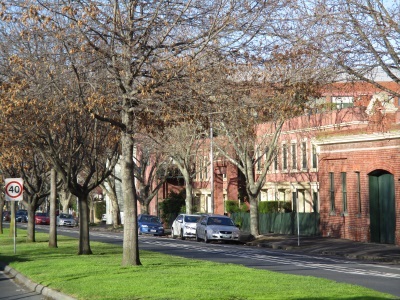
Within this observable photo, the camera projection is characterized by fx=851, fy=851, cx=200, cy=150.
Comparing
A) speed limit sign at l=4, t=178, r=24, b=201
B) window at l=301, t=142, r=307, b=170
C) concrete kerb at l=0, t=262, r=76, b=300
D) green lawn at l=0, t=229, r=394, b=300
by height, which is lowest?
concrete kerb at l=0, t=262, r=76, b=300

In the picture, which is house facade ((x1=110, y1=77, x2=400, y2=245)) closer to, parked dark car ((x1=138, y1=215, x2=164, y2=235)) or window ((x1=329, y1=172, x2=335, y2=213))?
window ((x1=329, y1=172, x2=335, y2=213))

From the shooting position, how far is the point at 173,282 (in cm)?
1762

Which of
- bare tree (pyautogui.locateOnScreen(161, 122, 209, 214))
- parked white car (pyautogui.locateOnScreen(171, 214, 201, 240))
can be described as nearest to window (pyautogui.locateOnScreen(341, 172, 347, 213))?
parked white car (pyautogui.locateOnScreen(171, 214, 201, 240))

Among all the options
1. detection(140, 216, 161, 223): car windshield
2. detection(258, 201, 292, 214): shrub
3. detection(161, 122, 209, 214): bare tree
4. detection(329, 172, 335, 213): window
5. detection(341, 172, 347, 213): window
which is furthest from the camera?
detection(140, 216, 161, 223): car windshield

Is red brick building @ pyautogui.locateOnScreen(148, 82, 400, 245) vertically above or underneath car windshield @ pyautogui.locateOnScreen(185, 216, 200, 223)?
above

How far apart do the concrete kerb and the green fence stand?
25.8 m

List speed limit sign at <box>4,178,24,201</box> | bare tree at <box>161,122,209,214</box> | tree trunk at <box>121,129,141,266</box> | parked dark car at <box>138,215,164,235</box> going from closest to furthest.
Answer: tree trunk at <box>121,129,141,266</box>
speed limit sign at <box>4,178,24,201</box>
bare tree at <box>161,122,209,214</box>
parked dark car at <box>138,215,164,235</box>

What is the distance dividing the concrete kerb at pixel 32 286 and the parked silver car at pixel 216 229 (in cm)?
1940

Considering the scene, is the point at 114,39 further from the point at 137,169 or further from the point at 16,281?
the point at 137,169

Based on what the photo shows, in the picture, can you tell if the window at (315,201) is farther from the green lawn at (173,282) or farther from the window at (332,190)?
the green lawn at (173,282)

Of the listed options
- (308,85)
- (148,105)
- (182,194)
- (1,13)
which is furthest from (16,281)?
(182,194)

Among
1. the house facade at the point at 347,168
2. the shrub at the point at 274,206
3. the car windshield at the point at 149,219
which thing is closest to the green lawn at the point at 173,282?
the house facade at the point at 347,168

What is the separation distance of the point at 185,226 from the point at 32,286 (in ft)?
101

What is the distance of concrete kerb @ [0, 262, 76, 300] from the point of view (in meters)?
17.0
